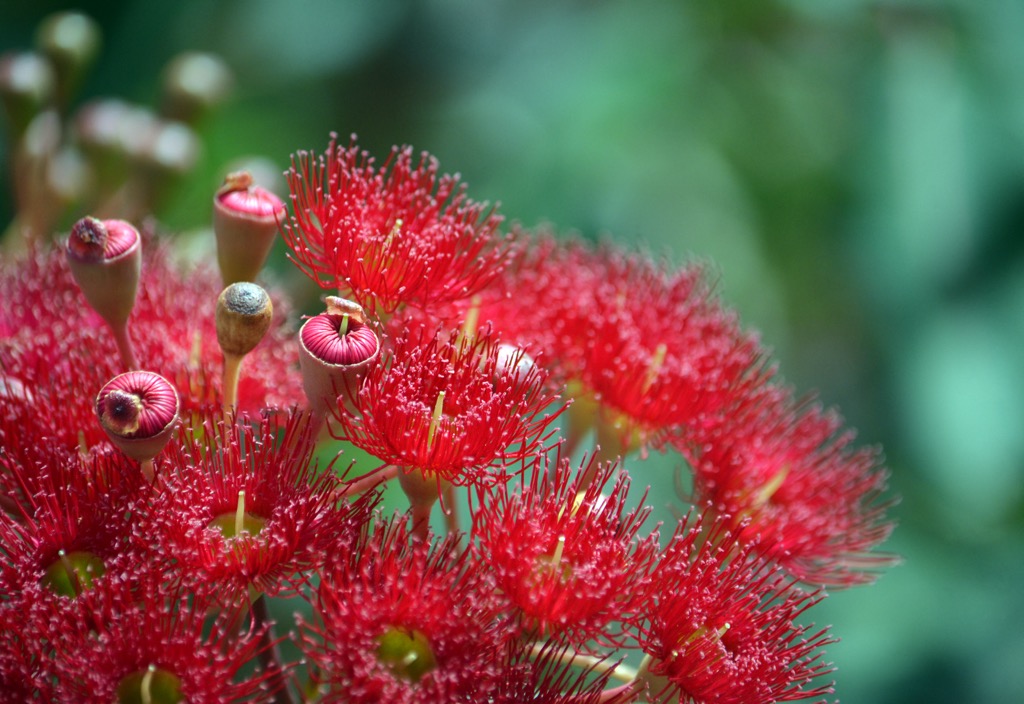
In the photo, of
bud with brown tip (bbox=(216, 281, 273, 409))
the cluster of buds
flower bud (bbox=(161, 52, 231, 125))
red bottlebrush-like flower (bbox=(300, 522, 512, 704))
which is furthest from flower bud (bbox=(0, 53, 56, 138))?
red bottlebrush-like flower (bbox=(300, 522, 512, 704))

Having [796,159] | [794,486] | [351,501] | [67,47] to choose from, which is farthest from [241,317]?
[796,159]

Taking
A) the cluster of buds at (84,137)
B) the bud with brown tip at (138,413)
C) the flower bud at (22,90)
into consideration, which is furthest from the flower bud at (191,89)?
Answer: the bud with brown tip at (138,413)

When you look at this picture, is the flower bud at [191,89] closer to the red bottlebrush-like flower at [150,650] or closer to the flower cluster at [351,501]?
the flower cluster at [351,501]

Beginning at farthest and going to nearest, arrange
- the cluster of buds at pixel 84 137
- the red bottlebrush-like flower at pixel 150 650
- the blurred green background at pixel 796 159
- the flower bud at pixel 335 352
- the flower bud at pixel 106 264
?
the blurred green background at pixel 796 159
the cluster of buds at pixel 84 137
the flower bud at pixel 106 264
the flower bud at pixel 335 352
the red bottlebrush-like flower at pixel 150 650

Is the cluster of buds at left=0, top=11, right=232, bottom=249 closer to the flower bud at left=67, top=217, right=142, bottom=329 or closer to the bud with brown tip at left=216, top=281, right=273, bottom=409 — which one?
the flower bud at left=67, top=217, right=142, bottom=329

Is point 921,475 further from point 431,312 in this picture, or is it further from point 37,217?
point 37,217

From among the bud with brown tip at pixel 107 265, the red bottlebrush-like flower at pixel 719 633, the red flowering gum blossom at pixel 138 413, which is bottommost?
the red bottlebrush-like flower at pixel 719 633

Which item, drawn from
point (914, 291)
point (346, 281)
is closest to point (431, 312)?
point (346, 281)

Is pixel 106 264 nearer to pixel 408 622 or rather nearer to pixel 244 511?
pixel 244 511
